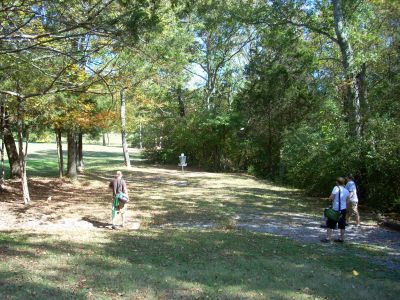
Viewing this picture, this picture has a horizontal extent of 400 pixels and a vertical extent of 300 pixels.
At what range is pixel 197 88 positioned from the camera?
1686 inches

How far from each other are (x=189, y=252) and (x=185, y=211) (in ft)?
21.1

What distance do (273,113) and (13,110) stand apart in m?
19.6

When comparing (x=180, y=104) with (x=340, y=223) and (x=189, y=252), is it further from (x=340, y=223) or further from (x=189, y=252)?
(x=189, y=252)

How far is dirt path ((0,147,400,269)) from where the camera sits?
1175 cm

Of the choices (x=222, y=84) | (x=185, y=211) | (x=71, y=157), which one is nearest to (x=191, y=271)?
(x=185, y=211)

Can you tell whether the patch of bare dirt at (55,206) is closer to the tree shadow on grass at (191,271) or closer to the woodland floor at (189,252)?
the woodland floor at (189,252)

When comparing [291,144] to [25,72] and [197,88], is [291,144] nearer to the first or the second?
[25,72]

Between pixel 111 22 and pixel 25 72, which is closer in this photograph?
pixel 111 22

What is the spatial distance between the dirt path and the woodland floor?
4 centimetres

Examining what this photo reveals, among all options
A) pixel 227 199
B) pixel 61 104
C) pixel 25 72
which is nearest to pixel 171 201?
pixel 227 199

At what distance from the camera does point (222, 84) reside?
42.8m

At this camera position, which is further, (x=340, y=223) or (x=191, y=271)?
(x=340, y=223)

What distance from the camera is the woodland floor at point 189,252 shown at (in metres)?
5.71

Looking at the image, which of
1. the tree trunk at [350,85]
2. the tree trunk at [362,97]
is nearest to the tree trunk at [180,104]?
the tree trunk at [362,97]
